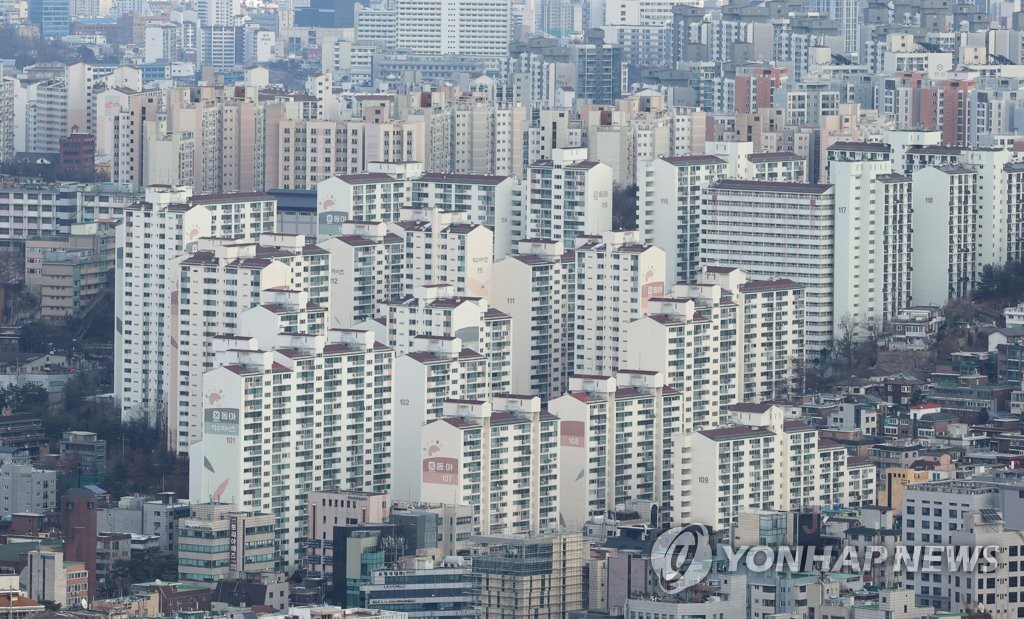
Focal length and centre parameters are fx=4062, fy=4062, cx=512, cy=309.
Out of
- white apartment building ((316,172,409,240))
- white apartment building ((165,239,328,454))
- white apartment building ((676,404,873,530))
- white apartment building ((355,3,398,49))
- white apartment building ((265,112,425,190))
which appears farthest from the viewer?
white apartment building ((355,3,398,49))

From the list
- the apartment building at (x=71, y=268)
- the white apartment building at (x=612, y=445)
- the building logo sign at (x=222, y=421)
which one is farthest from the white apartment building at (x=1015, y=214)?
the building logo sign at (x=222, y=421)

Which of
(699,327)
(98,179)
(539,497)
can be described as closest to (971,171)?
(699,327)

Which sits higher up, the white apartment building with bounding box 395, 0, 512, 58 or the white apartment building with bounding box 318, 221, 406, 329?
the white apartment building with bounding box 395, 0, 512, 58

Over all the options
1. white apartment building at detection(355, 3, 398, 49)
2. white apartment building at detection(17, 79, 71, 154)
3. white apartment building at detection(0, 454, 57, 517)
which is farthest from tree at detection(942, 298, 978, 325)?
white apartment building at detection(355, 3, 398, 49)

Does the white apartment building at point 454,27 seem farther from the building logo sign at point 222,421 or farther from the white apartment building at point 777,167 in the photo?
the building logo sign at point 222,421

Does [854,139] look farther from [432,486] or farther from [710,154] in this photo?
[432,486]

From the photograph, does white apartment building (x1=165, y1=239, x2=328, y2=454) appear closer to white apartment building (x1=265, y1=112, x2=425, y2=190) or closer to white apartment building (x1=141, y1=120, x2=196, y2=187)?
white apartment building (x1=141, y1=120, x2=196, y2=187)
